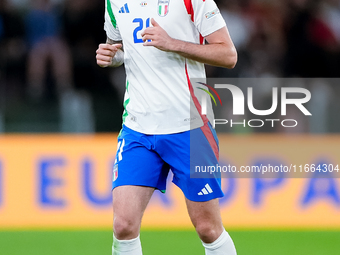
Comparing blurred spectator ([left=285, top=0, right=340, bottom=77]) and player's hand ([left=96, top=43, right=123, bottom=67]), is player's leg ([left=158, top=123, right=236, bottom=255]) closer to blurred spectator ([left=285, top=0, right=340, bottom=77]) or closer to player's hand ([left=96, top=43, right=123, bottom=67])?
player's hand ([left=96, top=43, right=123, bottom=67])

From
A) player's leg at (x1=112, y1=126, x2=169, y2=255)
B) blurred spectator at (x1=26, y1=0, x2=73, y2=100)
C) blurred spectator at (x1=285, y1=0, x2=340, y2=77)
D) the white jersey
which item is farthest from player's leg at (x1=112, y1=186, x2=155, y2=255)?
blurred spectator at (x1=285, y1=0, x2=340, y2=77)

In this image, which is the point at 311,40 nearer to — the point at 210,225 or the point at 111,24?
the point at 111,24

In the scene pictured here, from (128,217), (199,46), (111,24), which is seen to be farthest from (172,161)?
(111,24)

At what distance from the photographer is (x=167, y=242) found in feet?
16.1

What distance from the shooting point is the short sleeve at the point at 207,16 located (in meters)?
2.97

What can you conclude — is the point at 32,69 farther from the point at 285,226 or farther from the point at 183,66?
the point at 183,66

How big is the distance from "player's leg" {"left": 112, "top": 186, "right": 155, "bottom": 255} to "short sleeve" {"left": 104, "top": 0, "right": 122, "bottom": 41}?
37.7 inches

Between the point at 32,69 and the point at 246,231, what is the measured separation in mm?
3629

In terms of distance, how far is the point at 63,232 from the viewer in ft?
17.4

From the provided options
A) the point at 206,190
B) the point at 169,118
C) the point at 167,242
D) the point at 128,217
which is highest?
the point at 169,118

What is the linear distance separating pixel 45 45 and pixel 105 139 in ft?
7.04

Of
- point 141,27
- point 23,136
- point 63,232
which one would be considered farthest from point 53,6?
point 141,27

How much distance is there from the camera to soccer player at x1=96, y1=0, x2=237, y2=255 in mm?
2975

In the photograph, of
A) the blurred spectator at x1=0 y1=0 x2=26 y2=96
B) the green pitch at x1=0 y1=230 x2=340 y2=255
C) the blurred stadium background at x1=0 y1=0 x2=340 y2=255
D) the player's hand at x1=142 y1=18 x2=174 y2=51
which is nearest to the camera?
the player's hand at x1=142 y1=18 x2=174 y2=51
